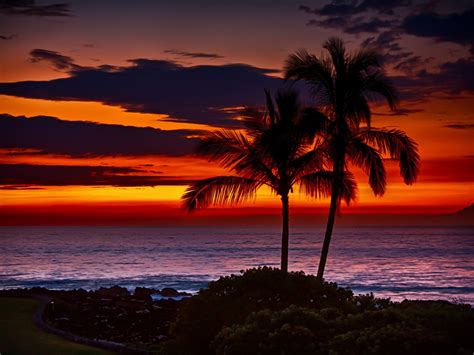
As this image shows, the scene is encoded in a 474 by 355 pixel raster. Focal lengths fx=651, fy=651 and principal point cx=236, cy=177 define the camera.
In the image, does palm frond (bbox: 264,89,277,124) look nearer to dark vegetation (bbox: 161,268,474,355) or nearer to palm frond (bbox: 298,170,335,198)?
palm frond (bbox: 298,170,335,198)

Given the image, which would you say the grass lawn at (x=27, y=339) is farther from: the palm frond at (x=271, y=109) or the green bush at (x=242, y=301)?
the palm frond at (x=271, y=109)

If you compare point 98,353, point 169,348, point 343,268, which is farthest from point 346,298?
point 343,268

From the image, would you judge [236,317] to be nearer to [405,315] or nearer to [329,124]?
[405,315]

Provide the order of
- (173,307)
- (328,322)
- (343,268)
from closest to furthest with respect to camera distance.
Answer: (328,322), (173,307), (343,268)

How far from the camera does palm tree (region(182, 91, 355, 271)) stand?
2356 centimetres

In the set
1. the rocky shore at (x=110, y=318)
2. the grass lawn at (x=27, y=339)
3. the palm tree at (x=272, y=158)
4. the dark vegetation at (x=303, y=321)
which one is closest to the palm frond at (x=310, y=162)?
the palm tree at (x=272, y=158)

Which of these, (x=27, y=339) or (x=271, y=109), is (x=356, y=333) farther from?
(x=271, y=109)

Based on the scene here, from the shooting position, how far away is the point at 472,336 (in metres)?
10.2

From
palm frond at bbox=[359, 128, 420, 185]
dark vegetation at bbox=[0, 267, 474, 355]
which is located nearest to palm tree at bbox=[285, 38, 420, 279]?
palm frond at bbox=[359, 128, 420, 185]

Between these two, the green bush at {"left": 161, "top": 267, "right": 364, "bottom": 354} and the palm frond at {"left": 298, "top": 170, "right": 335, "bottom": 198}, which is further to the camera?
the palm frond at {"left": 298, "top": 170, "right": 335, "bottom": 198}

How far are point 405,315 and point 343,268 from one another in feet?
221

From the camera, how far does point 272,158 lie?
24109 millimetres

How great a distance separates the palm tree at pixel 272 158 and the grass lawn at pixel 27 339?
22.9ft

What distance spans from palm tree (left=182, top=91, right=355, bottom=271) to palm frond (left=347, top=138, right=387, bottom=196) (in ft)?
2.83
